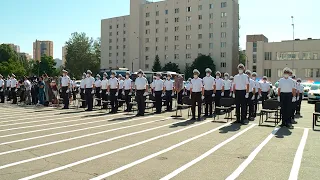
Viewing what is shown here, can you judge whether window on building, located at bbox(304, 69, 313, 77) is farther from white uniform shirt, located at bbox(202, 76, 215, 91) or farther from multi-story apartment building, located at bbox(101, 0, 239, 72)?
white uniform shirt, located at bbox(202, 76, 215, 91)

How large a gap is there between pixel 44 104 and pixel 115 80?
22.3ft

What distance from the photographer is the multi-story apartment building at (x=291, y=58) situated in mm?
69312

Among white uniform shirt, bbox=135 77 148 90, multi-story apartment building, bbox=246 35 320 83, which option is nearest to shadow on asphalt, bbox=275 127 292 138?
Answer: white uniform shirt, bbox=135 77 148 90

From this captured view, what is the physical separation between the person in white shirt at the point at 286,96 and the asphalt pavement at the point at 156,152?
21.4 inches

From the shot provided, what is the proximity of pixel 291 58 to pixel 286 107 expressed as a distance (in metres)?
62.6

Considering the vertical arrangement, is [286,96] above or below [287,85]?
below

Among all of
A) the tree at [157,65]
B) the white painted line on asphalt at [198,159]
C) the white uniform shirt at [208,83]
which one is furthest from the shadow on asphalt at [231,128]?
the tree at [157,65]

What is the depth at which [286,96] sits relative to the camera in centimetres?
1338

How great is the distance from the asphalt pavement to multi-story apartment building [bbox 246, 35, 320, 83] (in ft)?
204

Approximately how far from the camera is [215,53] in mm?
84625

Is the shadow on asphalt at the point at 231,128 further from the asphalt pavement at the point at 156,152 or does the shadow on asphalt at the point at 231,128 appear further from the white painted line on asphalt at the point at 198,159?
the white painted line on asphalt at the point at 198,159

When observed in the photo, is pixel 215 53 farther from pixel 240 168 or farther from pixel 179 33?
pixel 240 168

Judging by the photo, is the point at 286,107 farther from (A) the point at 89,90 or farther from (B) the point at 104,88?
(B) the point at 104,88

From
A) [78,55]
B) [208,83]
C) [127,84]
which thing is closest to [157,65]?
[78,55]
